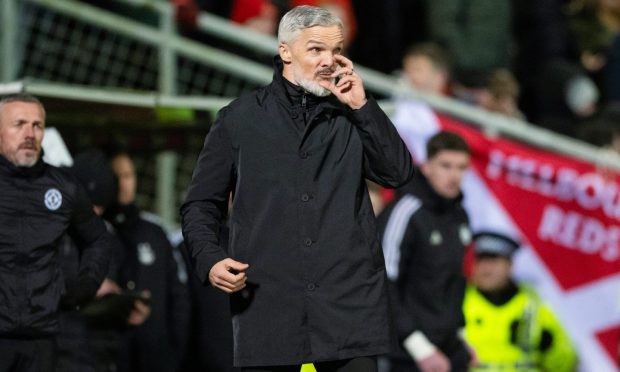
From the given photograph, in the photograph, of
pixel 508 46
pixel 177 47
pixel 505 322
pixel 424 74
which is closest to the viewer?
pixel 505 322

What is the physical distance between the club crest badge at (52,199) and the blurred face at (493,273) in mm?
3637

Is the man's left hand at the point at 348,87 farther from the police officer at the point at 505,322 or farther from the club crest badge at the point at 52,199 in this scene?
the police officer at the point at 505,322

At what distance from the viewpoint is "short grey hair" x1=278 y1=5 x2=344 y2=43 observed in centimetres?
525

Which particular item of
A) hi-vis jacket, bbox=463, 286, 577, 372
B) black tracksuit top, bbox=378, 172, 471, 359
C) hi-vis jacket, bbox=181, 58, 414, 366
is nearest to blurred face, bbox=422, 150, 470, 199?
black tracksuit top, bbox=378, 172, 471, 359

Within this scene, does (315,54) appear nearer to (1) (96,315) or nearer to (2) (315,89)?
(2) (315,89)

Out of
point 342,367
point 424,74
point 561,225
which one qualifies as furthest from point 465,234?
point 342,367

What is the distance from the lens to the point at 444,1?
38.8 feet

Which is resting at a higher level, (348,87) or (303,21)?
(303,21)

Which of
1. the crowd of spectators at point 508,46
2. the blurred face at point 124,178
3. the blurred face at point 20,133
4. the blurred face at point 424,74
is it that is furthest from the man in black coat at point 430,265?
the crowd of spectators at point 508,46

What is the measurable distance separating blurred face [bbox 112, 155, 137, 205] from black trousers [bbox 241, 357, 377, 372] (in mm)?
2968

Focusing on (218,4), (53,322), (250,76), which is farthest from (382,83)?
(53,322)

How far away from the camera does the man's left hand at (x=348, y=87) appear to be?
5.19m

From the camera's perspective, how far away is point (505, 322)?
364 inches

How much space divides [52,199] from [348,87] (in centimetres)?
175
